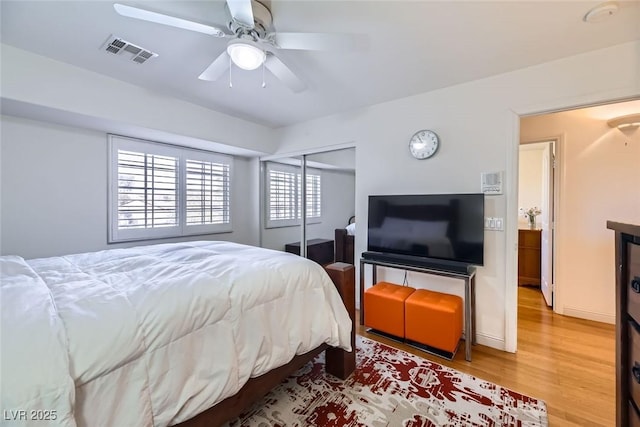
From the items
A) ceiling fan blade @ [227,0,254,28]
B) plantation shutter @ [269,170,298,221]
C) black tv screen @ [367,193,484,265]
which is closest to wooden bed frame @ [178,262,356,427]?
black tv screen @ [367,193,484,265]

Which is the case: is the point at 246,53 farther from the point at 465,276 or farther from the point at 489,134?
the point at 465,276

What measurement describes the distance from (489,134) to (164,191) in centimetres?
384

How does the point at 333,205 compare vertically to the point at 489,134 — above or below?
below

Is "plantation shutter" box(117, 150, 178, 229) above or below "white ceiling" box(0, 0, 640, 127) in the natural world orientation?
below

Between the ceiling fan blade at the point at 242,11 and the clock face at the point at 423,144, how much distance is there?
201 centimetres

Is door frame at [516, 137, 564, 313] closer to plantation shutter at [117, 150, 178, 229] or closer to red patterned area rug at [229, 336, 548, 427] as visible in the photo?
red patterned area rug at [229, 336, 548, 427]

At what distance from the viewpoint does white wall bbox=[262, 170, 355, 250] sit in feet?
11.7

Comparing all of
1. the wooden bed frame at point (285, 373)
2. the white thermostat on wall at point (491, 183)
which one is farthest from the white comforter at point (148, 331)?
the white thermostat on wall at point (491, 183)

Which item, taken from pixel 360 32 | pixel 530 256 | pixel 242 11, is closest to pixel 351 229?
pixel 360 32

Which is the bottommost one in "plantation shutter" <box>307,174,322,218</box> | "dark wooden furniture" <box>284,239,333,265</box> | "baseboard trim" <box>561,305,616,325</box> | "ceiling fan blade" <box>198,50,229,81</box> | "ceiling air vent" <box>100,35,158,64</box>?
"baseboard trim" <box>561,305,616,325</box>

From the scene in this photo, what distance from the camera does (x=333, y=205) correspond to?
3779 mm

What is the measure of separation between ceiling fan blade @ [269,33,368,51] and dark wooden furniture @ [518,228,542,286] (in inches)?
172

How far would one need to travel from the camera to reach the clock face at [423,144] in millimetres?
2783

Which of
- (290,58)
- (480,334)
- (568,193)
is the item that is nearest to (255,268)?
(290,58)
